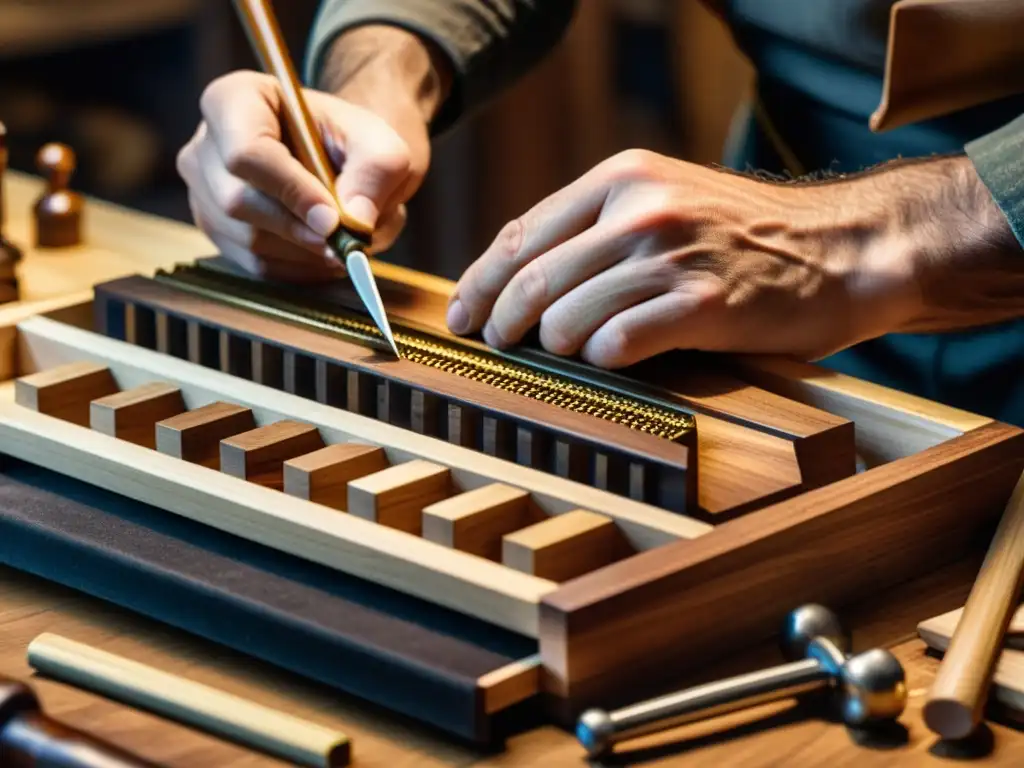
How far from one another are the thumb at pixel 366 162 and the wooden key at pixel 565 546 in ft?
1.63

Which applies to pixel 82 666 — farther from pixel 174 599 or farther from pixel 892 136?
pixel 892 136

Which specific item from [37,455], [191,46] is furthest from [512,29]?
[191,46]

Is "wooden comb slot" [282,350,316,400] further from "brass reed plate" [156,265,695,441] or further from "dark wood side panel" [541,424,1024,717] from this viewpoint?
"dark wood side panel" [541,424,1024,717]

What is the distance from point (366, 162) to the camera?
143 cm

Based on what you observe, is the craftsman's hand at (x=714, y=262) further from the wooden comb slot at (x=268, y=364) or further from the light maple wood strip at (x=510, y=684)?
the light maple wood strip at (x=510, y=684)

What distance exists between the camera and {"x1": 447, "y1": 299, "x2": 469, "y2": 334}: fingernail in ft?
4.13

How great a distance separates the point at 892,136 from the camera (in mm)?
1596

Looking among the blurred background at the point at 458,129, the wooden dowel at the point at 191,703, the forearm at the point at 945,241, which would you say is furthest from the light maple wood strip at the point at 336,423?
the blurred background at the point at 458,129

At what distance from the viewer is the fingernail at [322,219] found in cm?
133

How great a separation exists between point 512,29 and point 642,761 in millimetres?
1183

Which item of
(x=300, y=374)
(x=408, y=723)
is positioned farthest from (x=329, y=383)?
(x=408, y=723)

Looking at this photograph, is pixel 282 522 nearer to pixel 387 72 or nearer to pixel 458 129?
pixel 387 72

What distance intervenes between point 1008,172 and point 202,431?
0.67m

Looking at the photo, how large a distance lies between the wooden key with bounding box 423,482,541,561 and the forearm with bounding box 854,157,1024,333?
0.43 m
